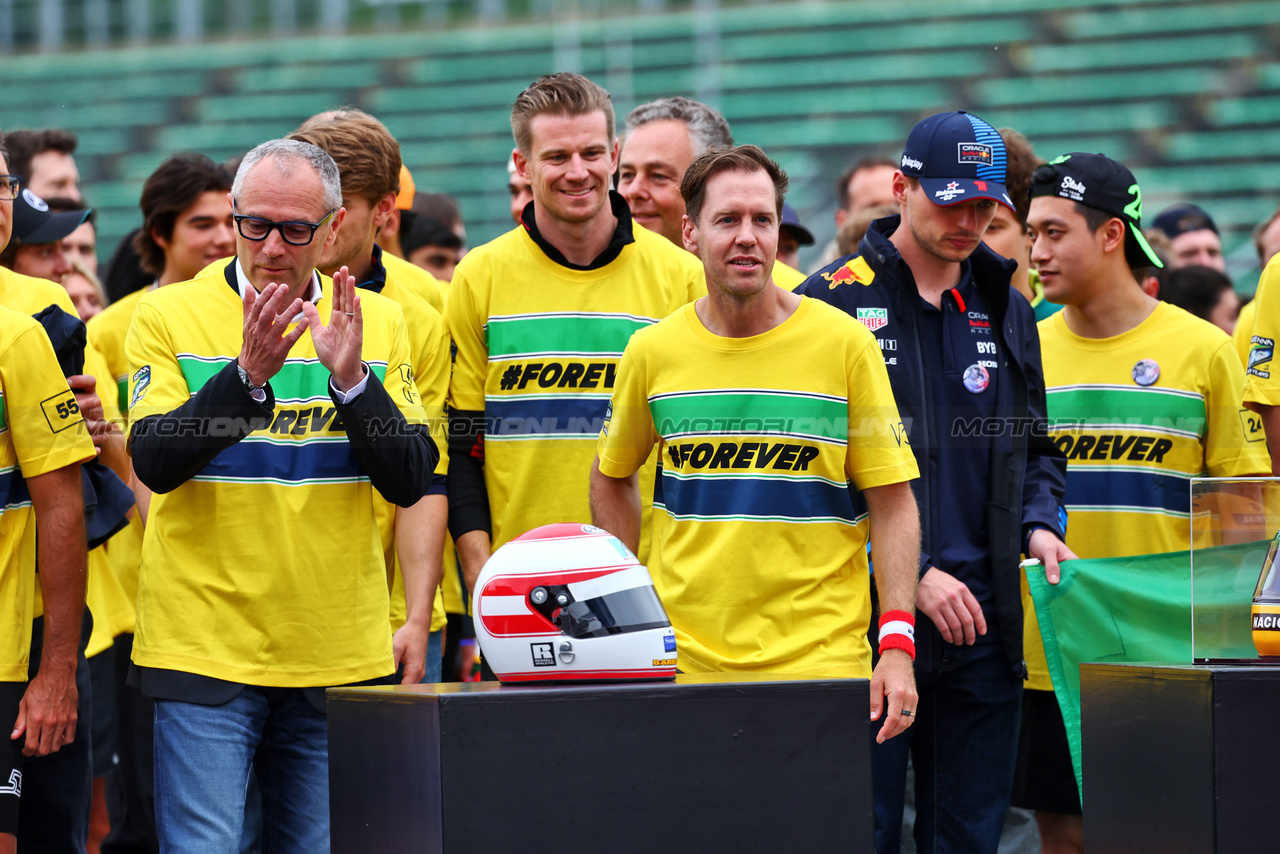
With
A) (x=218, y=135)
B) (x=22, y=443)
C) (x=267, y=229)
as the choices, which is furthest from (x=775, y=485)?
(x=218, y=135)

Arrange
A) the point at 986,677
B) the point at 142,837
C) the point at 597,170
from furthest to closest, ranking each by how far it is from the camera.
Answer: the point at 142,837
the point at 597,170
the point at 986,677

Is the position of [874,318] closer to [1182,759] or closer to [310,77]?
[1182,759]

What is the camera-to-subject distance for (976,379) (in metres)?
4.16

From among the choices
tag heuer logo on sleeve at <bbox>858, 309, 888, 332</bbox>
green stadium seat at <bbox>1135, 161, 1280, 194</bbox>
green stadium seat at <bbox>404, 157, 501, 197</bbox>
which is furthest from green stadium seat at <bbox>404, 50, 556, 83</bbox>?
tag heuer logo on sleeve at <bbox>858, 309, 888, 332</bbox>

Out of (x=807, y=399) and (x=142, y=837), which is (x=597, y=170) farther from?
(x=142, y=837)

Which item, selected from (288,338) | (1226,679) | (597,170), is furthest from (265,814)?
(1226,679)

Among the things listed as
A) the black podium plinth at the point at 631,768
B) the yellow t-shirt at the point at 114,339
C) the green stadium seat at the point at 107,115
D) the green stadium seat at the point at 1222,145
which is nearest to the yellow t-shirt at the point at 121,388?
the yellow t-shirt at the point at 114,339

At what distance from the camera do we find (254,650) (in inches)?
139

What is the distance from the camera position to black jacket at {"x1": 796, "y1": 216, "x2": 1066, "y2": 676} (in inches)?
161

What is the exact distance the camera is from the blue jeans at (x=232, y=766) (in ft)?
11.4

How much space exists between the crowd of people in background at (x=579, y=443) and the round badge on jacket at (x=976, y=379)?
0.08 ft

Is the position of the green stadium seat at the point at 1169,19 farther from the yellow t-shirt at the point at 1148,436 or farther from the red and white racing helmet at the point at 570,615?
the red and white racing helmet at the point at 570,615

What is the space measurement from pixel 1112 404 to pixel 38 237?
3562 mm

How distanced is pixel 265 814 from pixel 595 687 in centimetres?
138
